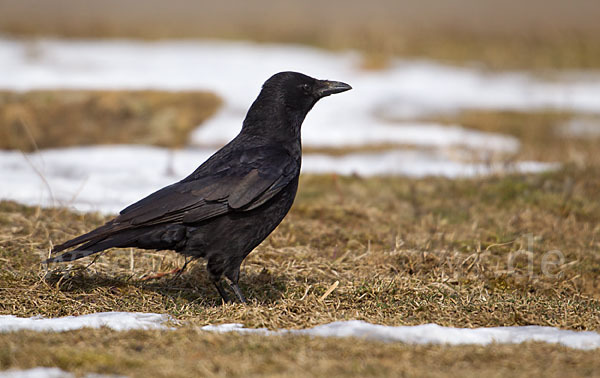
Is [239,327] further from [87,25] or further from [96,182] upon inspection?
[87,25]

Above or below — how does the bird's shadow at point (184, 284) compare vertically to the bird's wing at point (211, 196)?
below

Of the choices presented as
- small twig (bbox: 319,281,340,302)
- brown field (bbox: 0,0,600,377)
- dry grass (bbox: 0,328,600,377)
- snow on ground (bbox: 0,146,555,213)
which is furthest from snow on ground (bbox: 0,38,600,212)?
dry grass (bbox: 0,328,600,377)

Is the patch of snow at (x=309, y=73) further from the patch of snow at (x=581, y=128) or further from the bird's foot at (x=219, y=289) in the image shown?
the bird's foot at (x=219, y=289)

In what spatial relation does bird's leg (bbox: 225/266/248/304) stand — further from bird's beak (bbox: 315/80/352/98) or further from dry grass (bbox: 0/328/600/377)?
bird's beak (bbox: 315/80/352/98)

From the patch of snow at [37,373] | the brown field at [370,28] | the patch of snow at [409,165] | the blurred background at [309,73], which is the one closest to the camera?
the patch of snow at [37,373]

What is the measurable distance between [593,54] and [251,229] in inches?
639

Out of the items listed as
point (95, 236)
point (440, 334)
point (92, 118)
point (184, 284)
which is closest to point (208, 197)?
point (95, 236)

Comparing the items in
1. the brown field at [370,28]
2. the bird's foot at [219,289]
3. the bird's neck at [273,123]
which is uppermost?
the brown field at [370,28]

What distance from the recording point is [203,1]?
94.2 feet

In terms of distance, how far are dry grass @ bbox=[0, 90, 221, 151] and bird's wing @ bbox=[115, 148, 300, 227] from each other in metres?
6.27

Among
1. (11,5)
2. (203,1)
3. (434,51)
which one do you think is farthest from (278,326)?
(203,1)

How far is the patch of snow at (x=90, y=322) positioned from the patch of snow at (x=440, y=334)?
Answer: 388mm

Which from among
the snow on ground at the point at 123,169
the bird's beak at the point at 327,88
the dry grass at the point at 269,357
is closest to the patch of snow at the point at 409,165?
the snow on ground at the point at 123,169

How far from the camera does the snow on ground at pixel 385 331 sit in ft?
11.7
